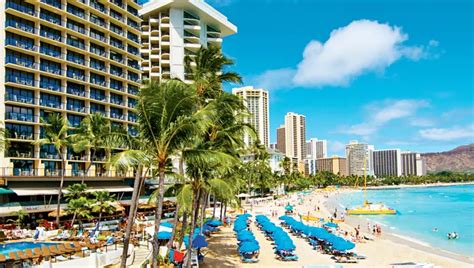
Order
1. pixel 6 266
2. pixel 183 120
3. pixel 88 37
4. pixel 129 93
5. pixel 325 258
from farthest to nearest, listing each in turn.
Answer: pixel 129 93
pixel 88 37
pixel 325 258
pixel 6 266
pixel 183 120

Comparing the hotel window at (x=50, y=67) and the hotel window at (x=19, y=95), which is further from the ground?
the hotel window at (x=50, y=67)

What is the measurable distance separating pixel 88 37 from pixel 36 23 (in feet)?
21.8

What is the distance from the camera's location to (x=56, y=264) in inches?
768

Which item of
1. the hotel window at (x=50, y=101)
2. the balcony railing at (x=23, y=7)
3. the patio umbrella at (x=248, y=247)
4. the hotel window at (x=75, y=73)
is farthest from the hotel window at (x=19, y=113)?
the patio umbrella at (x=248, y=247)

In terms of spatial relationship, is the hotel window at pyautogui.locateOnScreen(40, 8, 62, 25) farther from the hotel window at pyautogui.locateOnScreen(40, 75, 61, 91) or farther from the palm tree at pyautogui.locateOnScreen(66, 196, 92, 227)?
the palm tree at pyautogui.locateOnScreen(66, 196, 92, 227)

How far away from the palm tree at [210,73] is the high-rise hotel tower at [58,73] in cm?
2429

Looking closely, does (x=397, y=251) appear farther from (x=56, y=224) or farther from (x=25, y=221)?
(x=25, y=221)

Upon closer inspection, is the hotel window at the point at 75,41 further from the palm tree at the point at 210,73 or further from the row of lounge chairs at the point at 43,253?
the row of lounge chairs at the point at 43,253

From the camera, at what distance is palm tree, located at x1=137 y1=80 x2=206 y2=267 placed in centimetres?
1552

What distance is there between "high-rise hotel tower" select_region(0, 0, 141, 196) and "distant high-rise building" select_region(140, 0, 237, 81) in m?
14.7

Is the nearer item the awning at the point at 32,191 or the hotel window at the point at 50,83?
the awning at the point at 32,191

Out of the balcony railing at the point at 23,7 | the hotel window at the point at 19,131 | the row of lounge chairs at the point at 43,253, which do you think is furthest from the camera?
the balcony railing at the point at 23,7

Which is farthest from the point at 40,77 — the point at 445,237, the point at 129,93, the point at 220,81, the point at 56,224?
the point at 445,237

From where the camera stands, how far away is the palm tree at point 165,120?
15.5 m
